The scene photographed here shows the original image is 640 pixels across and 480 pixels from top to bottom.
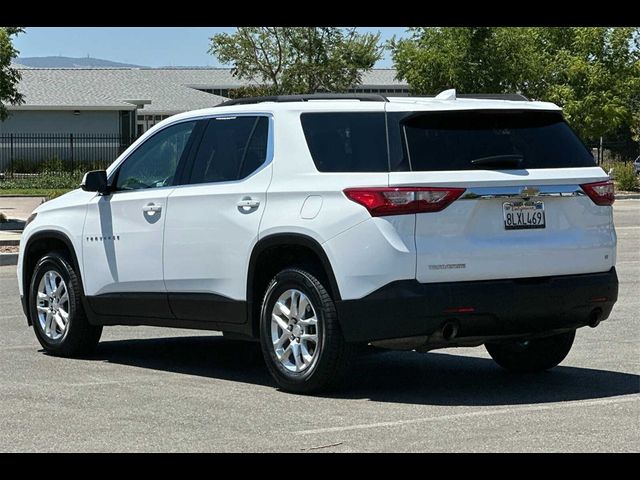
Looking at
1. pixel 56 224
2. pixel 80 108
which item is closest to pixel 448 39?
pixel 80 108

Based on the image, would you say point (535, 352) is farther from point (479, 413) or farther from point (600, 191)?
point (479, 413)

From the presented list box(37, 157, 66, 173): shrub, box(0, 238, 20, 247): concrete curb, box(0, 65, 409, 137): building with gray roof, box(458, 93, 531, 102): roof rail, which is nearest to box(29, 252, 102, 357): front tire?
box(458, 93, 531, 102): roof rail

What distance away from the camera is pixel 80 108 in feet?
212

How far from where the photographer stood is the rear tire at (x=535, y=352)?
33.6ft

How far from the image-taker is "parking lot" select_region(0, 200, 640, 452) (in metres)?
7.68

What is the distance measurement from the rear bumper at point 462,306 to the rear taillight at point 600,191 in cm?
64

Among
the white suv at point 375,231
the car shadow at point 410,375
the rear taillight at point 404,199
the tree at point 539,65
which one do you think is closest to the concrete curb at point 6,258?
the car shadow at point 410,375

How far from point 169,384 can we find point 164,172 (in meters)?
1.68

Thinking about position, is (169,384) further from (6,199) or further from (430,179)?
(6,199)

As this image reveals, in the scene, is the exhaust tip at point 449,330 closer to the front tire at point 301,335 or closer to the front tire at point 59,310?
the front tire at point 301,335

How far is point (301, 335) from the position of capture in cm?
931

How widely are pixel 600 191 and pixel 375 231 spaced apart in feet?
5.67

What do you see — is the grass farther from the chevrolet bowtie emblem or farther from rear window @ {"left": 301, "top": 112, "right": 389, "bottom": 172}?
the chevrolet bowtie emblem

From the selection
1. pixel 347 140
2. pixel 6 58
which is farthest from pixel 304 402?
pixel 6 58
